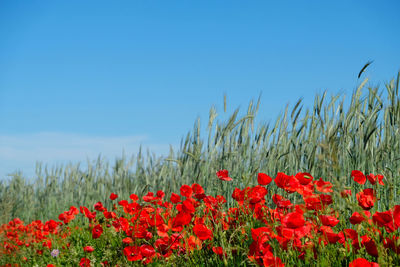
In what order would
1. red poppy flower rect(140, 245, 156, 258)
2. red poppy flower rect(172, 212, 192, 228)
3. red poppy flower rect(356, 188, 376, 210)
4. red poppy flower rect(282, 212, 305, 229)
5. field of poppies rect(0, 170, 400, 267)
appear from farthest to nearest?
red poppy flower rect(140, 245, 156, 258) < red poppy flower rect(172, 212, 192, 228) < red poppy flower rect(356, 188, 376, 210) < field of poppies rect(0, 170, 400, 267) < red poppy flower rect(282, 212, 305, 229)

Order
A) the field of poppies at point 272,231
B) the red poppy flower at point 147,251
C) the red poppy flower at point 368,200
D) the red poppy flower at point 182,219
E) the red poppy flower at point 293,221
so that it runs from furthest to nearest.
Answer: the red poppy flower at point 147,251, the red poppy flower at point 182,219, the red poppy flower at point 368,200, the field of poppies at point 272,231, the red poppy flower at point 293,221

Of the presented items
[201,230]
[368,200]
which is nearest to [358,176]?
[368,200]

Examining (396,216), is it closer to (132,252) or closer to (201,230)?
(201,230)

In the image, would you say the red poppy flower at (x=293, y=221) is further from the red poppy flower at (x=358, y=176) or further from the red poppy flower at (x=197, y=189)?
the red poppy flower at (x=197, y=189)

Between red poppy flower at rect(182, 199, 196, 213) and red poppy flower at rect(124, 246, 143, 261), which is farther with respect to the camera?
red poppy flower at rect(124, 246, 143, 261)

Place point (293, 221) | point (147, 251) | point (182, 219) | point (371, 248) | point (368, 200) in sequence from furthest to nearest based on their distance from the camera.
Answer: point (147, 251) → point (182, 219) → point (368, 200) → point (371, 248) → point (293, 221)

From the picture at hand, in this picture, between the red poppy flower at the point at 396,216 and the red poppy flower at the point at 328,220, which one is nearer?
the red poppy flower at the point at 396,216

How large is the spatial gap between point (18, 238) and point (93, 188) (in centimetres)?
152

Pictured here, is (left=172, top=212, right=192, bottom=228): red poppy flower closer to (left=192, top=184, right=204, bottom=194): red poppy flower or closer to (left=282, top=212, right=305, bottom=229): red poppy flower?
(left=192, top=184, right=204, bottom=194): red poppy flower

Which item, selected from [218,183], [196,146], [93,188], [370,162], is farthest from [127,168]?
[370,162]

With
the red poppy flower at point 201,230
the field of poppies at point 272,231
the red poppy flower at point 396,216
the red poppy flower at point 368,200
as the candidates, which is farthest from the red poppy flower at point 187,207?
the red poppy flower at point 396,216

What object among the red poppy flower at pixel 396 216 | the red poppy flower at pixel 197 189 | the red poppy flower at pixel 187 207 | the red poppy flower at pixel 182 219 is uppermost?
the red poppy flower at pixel 197 189

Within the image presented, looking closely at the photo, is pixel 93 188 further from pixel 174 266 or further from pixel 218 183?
pixel 174 266

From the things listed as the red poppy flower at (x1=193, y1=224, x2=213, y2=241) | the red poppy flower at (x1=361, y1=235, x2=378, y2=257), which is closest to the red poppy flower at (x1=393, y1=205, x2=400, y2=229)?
the red poppy flower at (x1=361, y1=235, x2=378, y2=257)
